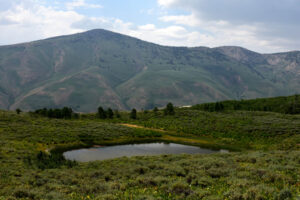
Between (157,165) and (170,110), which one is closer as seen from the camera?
(157,165)

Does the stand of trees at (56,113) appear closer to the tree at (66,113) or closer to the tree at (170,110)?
the tree at (66,113)

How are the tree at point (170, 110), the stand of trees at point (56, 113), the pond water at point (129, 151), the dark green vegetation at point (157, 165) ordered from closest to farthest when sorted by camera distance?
the dark green vegetation at point (157, 165), the pond water at point (129, 151), the stand of trees at point (56, 113), the tree at point (170, 110)

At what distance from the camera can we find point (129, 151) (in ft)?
154

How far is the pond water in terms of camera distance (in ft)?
136

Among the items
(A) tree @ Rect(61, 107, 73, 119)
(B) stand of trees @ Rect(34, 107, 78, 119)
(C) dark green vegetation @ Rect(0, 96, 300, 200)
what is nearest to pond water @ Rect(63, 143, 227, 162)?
(C) dark green vegetation @ Rect(0, 96, 300, 200)

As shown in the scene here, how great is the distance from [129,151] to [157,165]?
23481mm

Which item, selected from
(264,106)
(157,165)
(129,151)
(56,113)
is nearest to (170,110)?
(56,113)

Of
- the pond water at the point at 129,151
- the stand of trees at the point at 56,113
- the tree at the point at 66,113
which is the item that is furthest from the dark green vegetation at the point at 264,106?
the stand of trees at the point at 56,113

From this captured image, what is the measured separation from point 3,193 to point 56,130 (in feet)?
143

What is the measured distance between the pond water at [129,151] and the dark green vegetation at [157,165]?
14.0ft

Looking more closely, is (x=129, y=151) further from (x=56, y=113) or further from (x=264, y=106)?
(x=264, y=106)

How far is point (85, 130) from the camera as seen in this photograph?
6119 centimetres

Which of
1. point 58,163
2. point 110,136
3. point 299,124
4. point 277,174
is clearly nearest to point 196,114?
point 299,124

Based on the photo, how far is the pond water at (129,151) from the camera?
136 ft
